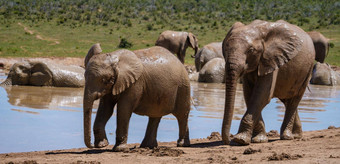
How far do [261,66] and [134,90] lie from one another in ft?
6.15

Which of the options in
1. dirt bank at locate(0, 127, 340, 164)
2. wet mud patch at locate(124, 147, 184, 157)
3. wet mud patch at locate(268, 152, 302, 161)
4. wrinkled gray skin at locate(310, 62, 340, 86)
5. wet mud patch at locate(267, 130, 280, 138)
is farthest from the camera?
wrinkled gray skin at locate(310, 62, 340, 86)

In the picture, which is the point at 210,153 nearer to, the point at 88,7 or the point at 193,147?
the point at 193,147

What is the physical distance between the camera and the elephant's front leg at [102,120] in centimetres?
685

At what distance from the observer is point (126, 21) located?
5347 centimetres

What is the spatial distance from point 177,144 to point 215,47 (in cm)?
1950

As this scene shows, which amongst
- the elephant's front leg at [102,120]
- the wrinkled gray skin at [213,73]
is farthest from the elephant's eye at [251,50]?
the wrinkled gray skin at [213,73]

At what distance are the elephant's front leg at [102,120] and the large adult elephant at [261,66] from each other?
1480mm

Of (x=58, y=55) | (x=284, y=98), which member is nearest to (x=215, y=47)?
(x=58, y=55)

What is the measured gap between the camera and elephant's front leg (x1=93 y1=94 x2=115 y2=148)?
22.5ft

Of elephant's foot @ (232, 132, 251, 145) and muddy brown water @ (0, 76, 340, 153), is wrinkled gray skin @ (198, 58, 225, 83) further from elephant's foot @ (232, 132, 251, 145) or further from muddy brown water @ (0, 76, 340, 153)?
elephant's foot @ (232, 132, 251, 145)

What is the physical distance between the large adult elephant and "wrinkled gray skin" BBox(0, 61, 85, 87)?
357 inches

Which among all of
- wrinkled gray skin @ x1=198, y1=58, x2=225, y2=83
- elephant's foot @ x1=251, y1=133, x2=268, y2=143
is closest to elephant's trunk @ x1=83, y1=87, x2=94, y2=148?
elephant's foot @ x1=251, y1=133, x2=268, y2=143

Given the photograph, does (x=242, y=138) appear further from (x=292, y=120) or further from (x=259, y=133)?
(x=292, y=120)

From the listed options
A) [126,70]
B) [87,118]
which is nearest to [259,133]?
[126,70]
